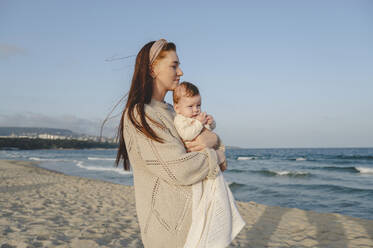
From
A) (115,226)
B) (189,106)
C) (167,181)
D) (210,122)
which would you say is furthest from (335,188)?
(167,181)

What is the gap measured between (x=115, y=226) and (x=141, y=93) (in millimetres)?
4209

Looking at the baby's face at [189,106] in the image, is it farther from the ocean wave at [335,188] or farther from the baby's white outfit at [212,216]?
the ocean wave at [335,188]

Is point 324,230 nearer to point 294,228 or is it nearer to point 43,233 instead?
point 294,228

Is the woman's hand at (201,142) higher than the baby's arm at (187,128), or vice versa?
the baby's arm at (187,128)

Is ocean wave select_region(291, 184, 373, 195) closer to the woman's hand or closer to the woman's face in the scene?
the woman's hand

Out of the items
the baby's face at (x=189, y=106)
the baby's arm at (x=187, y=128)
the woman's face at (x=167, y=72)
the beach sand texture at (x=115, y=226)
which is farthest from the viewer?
the beach sand texture at (x=115, y=226)

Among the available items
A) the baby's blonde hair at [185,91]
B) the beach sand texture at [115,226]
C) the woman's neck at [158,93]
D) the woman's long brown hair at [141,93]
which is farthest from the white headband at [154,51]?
the beach sand texture at [115,226]

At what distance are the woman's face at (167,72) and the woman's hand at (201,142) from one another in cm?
37

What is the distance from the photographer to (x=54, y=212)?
599 centimetres

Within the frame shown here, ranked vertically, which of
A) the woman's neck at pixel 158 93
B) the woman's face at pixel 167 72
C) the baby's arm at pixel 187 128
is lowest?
the baby's arm at pixel 187 128

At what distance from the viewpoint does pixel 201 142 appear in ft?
5.22

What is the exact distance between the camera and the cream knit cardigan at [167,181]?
1402 mm

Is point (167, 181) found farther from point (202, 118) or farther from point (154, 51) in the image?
point (154, 51)

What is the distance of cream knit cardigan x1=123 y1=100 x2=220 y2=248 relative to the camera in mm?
1402
